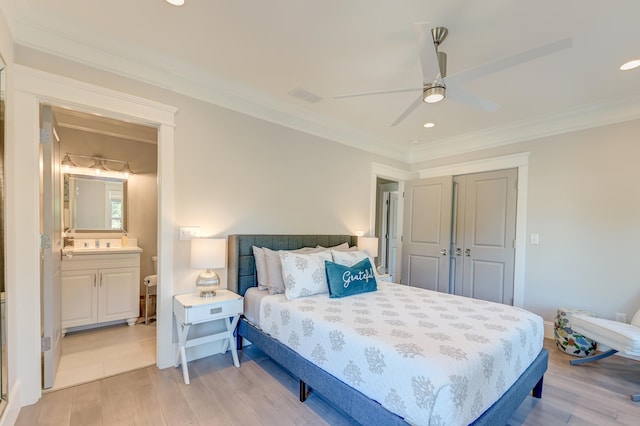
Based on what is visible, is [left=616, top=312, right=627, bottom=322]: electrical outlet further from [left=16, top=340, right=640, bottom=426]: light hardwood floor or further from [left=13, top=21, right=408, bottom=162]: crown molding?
[left=13, top=21, right=408, bottom=162]: crown molding

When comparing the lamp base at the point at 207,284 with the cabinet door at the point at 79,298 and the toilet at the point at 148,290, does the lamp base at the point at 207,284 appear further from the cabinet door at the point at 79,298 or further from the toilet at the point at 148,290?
the cabinet door at the point at 79,298

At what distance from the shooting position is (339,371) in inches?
70.5

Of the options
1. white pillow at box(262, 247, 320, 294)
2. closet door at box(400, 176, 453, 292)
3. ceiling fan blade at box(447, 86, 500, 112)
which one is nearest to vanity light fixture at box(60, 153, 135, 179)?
white pillow at box(262, 247, 320, 294)

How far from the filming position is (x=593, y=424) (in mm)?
1941

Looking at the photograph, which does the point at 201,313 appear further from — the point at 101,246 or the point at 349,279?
the point at 101,246

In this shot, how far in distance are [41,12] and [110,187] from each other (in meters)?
2.36

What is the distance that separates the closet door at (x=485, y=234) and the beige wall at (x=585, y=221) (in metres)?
0.23

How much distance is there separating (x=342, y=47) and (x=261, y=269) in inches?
81.6

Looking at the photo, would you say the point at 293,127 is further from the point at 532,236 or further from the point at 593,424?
the point at 593,424

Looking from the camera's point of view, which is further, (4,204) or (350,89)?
(350,89)

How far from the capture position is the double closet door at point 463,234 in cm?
388

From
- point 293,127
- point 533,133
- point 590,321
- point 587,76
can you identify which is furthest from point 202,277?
point 533,133

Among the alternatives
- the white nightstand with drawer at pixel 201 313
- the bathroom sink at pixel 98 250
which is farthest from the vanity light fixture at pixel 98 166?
the white nightstand with drawer at pixel 201 313

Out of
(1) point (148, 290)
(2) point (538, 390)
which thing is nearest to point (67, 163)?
(1) point (148, 290)
